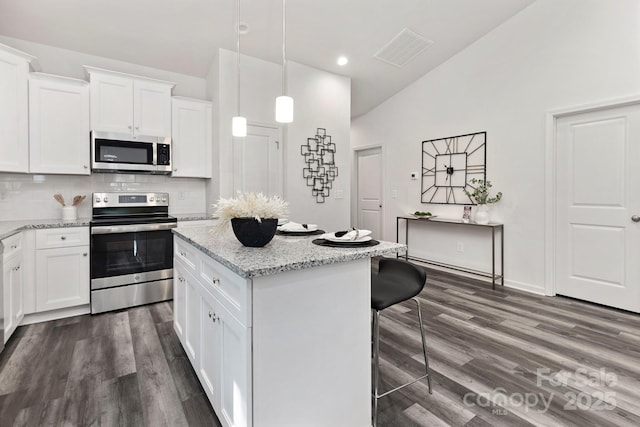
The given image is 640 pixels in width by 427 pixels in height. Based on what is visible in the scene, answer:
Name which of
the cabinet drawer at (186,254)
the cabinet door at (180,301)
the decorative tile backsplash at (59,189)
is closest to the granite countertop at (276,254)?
the cabinet drawer at (186,254)

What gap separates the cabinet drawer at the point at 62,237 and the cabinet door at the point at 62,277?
1.5 inches

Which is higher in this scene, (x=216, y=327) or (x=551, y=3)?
(x=551, y=3)

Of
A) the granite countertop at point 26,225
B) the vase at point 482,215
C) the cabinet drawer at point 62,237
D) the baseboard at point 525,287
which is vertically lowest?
the baseboard at point 525,287

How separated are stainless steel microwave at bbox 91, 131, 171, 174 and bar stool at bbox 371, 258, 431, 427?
9.08ft

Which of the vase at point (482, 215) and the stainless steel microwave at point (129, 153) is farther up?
the stainless steel microwave at point (129, 153)

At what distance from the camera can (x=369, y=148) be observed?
5773 mm

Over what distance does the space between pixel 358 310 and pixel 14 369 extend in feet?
7.58

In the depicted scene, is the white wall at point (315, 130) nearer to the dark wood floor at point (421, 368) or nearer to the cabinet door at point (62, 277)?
the dark wood floor at point (421, 368)

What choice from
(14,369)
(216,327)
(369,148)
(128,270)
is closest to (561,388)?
(216,327)

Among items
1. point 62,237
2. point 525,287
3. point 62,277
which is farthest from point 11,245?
Result: point 525,287

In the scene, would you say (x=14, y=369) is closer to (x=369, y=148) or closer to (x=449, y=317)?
(x=449, y=317)

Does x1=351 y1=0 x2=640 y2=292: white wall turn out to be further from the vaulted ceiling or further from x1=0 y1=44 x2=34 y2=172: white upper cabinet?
x1=0 y1=44 x2=34 y2=172: white upper cabinet

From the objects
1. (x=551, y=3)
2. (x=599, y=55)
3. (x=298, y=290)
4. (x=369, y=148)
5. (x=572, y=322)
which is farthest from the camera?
(x=369, y=148)

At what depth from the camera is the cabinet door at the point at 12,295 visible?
2.33 meters
